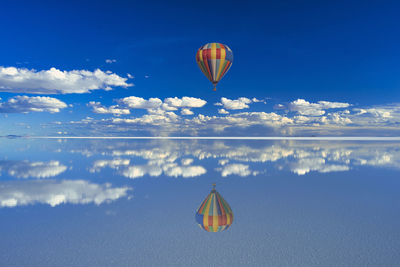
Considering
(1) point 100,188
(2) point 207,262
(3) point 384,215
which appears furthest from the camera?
(1) point 100,188

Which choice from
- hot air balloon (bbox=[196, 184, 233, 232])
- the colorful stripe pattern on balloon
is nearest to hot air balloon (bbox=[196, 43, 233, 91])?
the colorful stripe pattern on balloon

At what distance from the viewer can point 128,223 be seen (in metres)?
8.93

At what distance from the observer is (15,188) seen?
14703 mm

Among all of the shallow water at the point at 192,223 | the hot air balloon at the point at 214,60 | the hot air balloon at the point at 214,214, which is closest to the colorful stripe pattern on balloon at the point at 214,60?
the hot air balloon at the point at 214,60

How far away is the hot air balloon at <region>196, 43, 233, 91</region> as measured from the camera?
3316cm

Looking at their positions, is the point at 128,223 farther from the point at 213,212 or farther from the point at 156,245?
the point at 213,212

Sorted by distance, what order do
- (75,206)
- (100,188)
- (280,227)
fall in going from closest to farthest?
(280,227) < (75,206) < (100,188)

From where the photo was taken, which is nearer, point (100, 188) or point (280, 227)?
point (280, 227)

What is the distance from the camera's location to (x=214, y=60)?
33.1 m

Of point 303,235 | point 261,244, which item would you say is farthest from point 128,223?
point 303,235

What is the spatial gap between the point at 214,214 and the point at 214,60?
26.2 meters

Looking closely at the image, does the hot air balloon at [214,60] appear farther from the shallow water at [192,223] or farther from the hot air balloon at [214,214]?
the hot air balloon at [214,214]

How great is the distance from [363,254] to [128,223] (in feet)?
22.0

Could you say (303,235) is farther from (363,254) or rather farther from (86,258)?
(86,258)
